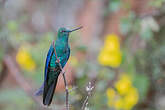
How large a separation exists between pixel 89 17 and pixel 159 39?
1522 mm

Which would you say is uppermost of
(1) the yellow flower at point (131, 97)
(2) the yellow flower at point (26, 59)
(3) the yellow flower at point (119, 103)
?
(2) the yellow flower at point (26, 59)

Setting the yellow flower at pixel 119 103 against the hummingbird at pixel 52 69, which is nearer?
the hummingbird at pixel 52 69

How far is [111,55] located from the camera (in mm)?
5160

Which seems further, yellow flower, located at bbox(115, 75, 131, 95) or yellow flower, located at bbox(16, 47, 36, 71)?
yellow flower, located at bbox(16, 47, 36, 71)

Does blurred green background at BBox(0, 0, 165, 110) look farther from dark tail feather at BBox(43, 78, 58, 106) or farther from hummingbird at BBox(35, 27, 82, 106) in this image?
dark tail feather at BBox(43, 78, 58, 106)

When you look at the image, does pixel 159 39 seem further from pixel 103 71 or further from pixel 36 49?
pixel 36 49

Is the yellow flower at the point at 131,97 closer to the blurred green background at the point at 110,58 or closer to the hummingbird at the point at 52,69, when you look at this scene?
the blurred green background at the point at 110,58

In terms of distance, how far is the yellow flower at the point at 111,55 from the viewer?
16.6ft

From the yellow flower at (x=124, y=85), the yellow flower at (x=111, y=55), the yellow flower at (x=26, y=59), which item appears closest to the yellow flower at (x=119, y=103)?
the yellow flower at (x=124, y=85)

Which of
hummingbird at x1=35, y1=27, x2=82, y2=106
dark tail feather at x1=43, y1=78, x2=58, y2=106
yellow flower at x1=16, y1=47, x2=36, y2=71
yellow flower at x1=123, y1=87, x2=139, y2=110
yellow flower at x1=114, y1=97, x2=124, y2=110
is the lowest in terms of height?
yellow flower at x1=114, y1=97, x2=124, y2=110

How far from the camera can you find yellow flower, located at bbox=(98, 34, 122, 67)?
16.6ft

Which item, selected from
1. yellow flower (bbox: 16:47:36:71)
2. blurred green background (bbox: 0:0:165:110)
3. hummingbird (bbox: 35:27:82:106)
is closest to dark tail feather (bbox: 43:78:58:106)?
hummingbird (bbox: 35:27:82:106)

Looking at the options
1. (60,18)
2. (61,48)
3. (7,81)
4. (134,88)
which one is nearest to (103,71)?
(134,88)

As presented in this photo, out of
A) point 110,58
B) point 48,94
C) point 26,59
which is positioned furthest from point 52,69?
point 26,59
